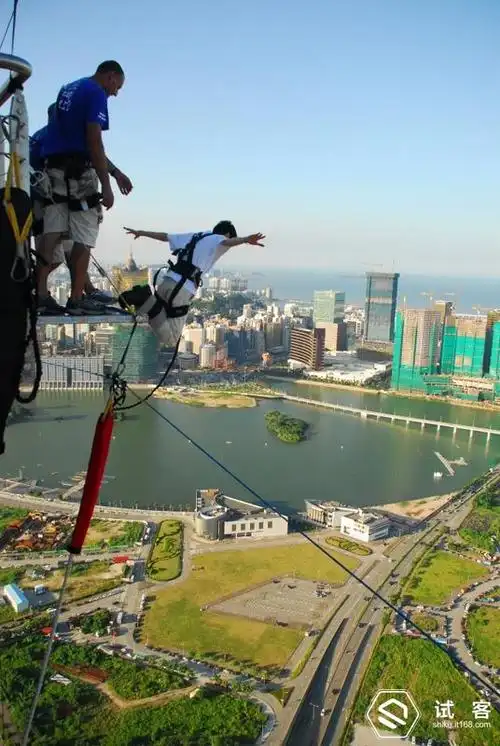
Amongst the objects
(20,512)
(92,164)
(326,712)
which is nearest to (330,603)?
(326,712)

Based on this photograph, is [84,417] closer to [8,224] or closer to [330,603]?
[330,603]

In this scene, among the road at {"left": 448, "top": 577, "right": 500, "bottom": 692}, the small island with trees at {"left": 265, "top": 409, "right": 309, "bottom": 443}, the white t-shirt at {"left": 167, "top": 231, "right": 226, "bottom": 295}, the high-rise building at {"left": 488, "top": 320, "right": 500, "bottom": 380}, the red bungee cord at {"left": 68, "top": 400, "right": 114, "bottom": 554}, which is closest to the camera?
the red bungee cord at {"left": 68, "top": 400, "right": 114, "bottom": 554}

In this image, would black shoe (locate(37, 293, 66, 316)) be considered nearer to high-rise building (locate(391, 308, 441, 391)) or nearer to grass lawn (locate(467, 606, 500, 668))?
grass lawn (locate(467, 606, 500, 668))

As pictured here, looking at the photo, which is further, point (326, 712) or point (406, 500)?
point (406, 500)

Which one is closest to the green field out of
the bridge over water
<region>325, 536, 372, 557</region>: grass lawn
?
<region>325, 536, 372, 557</region>: grass lawn

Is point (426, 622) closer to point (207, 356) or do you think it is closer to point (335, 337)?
point (207, 356)

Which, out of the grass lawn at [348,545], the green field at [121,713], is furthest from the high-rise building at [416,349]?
the green field at [121,713]
